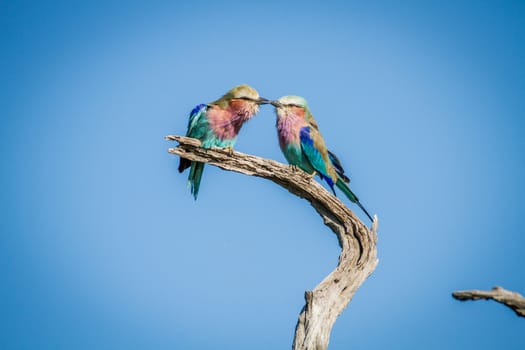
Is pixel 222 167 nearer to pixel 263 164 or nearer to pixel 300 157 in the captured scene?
pixel 263 164

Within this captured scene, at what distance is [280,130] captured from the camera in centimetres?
746

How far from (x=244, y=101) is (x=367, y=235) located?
94.8 inches

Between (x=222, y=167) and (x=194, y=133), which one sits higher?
(x=194, y=133)

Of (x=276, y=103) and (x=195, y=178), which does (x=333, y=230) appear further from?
(x=195, y=178)

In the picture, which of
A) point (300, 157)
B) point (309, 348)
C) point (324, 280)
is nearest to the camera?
point (309, 348)

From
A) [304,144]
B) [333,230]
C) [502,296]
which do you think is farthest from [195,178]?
[502,296]

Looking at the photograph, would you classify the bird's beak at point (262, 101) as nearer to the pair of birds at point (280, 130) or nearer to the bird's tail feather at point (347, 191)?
the pair of birds at point (280, 130)

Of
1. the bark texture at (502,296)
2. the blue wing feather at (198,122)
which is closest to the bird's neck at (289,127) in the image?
the blue wing feather at (198,122)

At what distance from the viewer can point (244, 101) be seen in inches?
292

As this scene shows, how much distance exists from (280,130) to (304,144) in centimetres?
41

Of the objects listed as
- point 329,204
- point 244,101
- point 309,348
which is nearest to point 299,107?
point 244,101

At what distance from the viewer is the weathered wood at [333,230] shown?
205 inches

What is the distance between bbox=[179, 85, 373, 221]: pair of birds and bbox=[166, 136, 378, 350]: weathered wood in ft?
2.53

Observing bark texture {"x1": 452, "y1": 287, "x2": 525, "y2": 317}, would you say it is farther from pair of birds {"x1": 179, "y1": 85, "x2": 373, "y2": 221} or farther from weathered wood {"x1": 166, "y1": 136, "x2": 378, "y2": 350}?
pair of birds {"x1": 179, "y1": 85, "x2": 373, "y2": 221}
